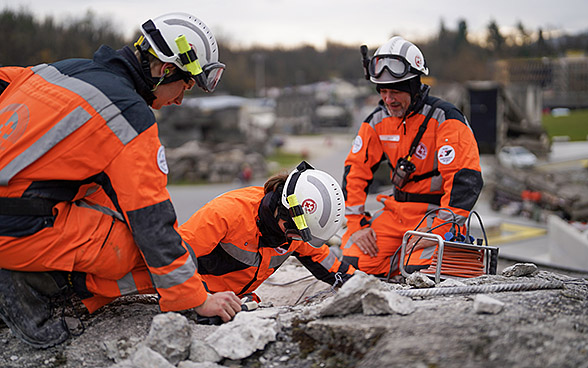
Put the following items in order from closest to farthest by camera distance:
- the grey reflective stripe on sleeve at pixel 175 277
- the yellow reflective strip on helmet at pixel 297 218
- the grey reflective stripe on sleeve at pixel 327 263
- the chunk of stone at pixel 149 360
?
the chunk of stone at pixel 149 360
the grey reflective stripe on sleeve at pixel 175 277
the yellow reflective strip on helmet at pixel 297 218
the grey reflective stripe on sleeve at pixel 327 263

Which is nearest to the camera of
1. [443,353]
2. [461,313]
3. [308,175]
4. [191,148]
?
[443,353]

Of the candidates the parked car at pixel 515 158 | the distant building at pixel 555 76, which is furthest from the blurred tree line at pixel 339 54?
the parked car at pixel 515 158

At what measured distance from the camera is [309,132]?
225 feet

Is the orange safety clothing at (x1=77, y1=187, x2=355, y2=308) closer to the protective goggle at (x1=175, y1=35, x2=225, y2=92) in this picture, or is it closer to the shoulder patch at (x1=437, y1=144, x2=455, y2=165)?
the protective goggle at (x1=175, y1=35, x2=225, y2=92)

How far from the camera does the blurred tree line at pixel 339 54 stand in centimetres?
4592

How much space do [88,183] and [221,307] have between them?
3.47 ft

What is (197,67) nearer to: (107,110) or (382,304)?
(107,110)

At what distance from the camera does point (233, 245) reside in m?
4.18

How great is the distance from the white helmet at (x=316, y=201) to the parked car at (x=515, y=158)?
73.3 ft

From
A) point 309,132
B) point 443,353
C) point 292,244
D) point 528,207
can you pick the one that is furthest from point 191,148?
point 309,132

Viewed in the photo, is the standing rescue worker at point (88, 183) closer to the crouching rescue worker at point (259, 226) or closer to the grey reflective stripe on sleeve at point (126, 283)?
the grey reflective stripe on sleeve at point (126, 283)

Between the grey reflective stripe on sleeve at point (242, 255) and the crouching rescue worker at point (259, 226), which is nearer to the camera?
the crouching rescue worker at point (259, 226)

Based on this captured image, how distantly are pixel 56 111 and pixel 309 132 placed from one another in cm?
6570

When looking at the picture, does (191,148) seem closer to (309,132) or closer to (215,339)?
(215,339)
